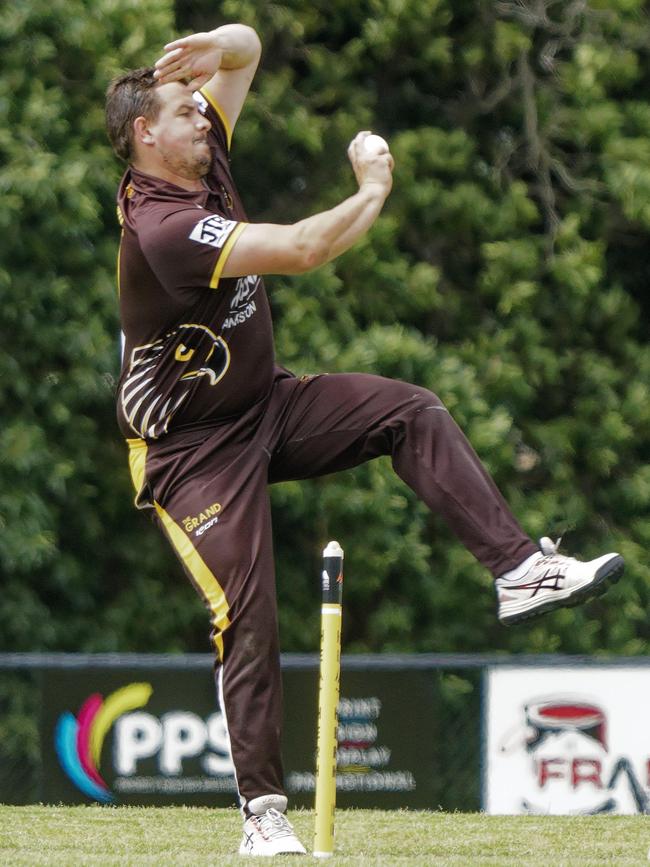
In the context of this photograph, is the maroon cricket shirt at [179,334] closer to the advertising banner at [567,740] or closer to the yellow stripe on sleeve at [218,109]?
the yellow stripe on sleeve at [218,109]

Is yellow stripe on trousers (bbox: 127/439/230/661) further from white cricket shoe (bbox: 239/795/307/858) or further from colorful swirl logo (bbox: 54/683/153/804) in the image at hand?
colorful swirl logo (bbox: 54/683/153/804)

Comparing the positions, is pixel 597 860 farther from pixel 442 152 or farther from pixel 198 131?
pixel 442 152

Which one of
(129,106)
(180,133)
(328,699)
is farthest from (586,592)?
(129,106)

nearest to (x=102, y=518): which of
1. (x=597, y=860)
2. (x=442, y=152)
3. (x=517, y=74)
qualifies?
(x=442, y=152)

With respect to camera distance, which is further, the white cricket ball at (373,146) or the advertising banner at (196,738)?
the advertising banner at (196,738)

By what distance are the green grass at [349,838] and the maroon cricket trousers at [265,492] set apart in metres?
0.48

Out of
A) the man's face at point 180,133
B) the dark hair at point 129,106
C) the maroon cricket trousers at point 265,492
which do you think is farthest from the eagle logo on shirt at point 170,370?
the dark hair at point 129,106

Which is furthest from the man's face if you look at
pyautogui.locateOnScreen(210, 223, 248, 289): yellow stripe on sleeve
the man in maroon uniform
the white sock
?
the white sock

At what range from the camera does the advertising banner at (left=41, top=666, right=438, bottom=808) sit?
8.07 meters

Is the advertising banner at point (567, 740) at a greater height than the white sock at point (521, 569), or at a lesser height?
lesser

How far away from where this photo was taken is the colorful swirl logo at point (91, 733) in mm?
8062

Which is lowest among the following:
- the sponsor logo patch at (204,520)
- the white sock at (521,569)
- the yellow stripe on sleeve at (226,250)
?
the white sock at (521,569)

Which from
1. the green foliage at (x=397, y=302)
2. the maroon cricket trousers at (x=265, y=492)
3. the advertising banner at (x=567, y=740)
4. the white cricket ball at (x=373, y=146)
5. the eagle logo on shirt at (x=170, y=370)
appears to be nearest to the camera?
the white cricket ball at (x=373, y=146)

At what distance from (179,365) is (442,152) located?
5957 mm
